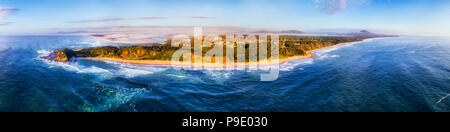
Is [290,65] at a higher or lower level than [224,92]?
higher

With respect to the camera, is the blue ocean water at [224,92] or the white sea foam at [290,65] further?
the white sea foam at [290,65]

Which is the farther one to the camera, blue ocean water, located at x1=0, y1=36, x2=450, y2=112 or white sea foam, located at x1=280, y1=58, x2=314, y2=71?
white sea foam, located at x1=280, y1=58, x2=314, y2=71

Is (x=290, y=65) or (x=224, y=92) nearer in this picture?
(x=224, y=92)

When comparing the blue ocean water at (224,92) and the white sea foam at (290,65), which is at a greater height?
the white sea foam at (290,65)

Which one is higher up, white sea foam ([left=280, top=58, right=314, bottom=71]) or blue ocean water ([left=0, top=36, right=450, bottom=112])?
white sea foam ([left=280, top=58, right=314, bottom=71])

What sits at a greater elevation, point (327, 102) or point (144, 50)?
point (144, 50)

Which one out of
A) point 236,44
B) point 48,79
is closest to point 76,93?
point 48,79

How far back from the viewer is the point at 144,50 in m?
67.1

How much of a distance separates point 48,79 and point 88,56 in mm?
36552
